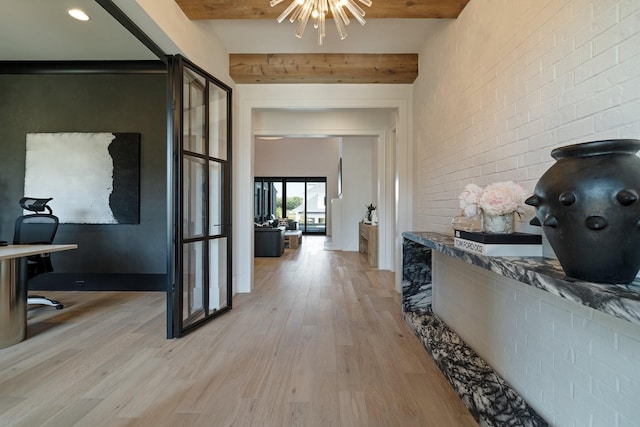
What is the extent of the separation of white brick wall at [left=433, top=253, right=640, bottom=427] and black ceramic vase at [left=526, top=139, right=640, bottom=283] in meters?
0.36

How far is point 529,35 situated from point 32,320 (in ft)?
15.0

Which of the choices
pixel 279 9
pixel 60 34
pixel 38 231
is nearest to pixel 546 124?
pixel 279 9

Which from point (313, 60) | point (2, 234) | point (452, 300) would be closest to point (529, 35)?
point (452, 300)

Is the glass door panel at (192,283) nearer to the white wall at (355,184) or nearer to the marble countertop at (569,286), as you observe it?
the marble countertop at (569,286)

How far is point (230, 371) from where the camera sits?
193 cm

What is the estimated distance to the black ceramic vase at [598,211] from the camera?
0.80 meters

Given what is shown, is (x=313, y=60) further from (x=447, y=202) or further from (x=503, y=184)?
(x=503, y=184)

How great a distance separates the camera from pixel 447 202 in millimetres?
2646

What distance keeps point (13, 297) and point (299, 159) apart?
1020cm

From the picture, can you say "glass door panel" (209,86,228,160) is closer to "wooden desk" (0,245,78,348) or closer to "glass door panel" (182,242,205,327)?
"glass door panel" (182,242,205,327)

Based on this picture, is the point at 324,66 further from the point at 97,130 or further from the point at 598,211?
the point at 598,211

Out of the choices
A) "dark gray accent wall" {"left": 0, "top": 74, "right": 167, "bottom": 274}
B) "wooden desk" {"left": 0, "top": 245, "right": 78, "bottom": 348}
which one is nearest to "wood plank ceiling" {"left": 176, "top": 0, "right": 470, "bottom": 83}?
"dark gray accent wall" {"left": 0, "top": 74, "right": 167, "bottom": 274}

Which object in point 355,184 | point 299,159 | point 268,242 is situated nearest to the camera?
point 268,242

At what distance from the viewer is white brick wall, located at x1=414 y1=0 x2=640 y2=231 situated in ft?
3.52
